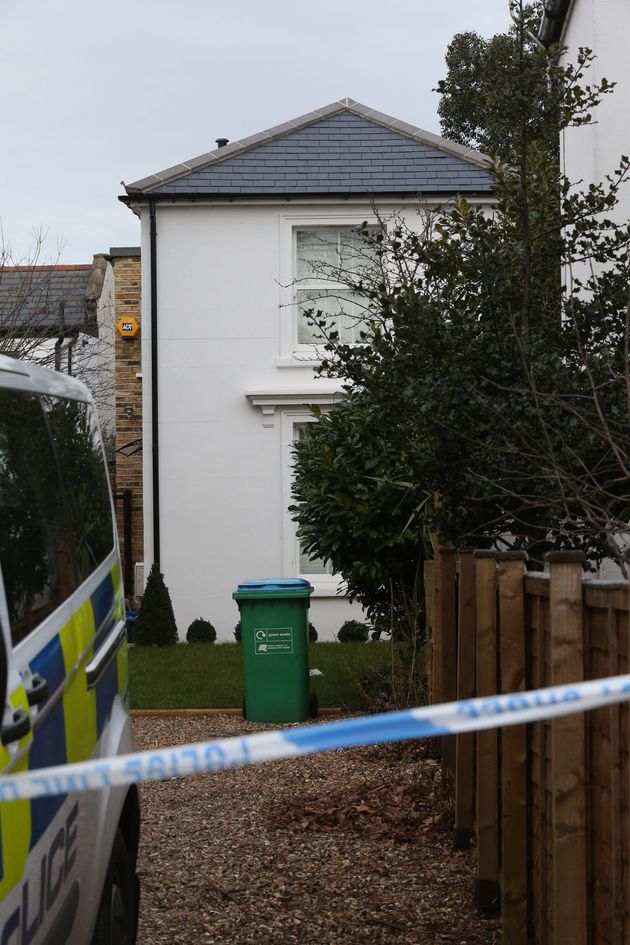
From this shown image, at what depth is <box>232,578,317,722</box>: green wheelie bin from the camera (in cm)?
981

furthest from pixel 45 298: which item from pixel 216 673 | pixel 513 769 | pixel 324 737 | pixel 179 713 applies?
pixel 324 737

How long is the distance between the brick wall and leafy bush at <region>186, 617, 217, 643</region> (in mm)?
2740

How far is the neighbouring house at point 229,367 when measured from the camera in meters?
15.7

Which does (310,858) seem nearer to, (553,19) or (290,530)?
(553,19)

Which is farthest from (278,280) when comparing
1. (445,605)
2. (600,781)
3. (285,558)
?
(600,781)

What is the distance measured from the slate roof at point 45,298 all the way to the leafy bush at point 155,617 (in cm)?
425

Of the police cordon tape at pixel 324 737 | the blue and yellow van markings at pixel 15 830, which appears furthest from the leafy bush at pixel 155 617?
the police cordon tape at pixel 324 737

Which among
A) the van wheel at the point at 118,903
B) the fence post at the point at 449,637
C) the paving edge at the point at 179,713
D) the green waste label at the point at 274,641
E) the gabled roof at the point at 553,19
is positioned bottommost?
the paving edge at the point at 179,713

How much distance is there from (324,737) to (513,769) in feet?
8.24

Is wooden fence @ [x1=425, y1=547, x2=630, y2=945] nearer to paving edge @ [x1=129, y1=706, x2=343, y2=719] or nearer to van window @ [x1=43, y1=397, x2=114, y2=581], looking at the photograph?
van window @ [x1=43, y1=397, x2=114, y2=581]

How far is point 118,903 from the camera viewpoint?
11.9 ft

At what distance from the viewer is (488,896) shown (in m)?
4.82

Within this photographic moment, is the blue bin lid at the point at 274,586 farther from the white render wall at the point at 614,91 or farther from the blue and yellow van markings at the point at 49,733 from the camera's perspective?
the blue and yellow van markings at the point at 49,733

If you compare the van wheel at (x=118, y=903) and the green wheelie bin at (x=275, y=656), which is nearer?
the van wheel at (x=118, y=903)
